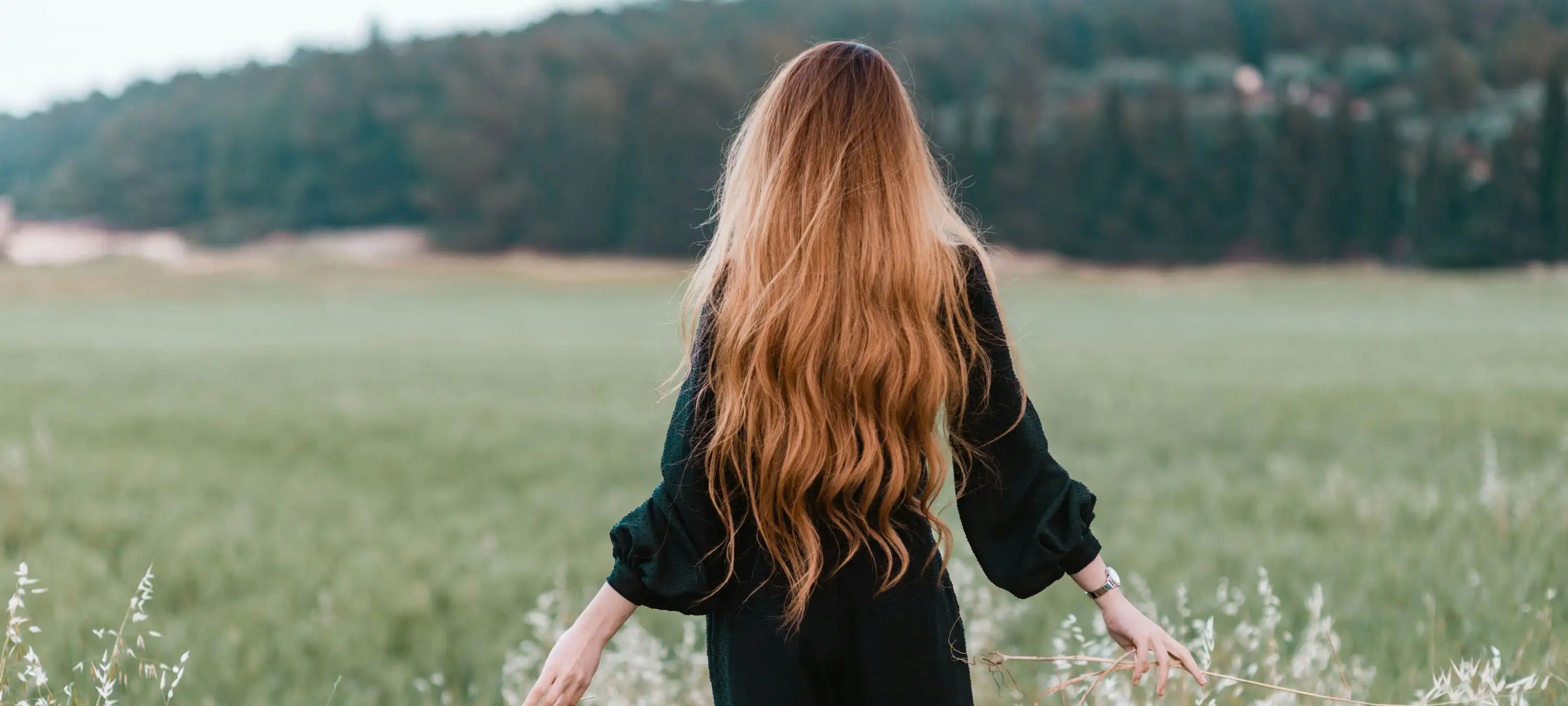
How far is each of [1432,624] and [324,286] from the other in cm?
5381

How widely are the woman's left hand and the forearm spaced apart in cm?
93

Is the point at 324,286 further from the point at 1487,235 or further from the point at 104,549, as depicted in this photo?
the point at 1487,235

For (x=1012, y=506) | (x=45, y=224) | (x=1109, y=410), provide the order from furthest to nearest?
(x=45, y=224) < (x=1109, y=410) < (x=1012, y=506)

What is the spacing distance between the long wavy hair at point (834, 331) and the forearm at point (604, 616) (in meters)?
0.23

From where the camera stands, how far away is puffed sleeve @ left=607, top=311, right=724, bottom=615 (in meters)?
2.11

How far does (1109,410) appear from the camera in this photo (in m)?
12.7

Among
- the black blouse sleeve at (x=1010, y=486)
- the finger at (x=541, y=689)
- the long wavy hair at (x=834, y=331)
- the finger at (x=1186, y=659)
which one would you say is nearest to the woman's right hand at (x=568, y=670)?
the finger at (x=541, y=689)

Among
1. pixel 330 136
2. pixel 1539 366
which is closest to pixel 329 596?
pixel 1539 366

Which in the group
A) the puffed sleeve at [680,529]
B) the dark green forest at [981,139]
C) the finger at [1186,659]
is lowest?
the dark green forest at [981,139]

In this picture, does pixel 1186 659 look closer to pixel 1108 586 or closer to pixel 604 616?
pixel 1108 586

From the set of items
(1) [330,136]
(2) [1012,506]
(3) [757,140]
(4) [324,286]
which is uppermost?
(3) [757,140]

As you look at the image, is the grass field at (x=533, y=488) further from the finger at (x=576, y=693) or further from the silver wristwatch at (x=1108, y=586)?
the finger at (x=576, y=693)

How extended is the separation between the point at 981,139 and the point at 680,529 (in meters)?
68.8

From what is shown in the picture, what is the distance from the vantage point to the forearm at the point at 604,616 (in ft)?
6.81
